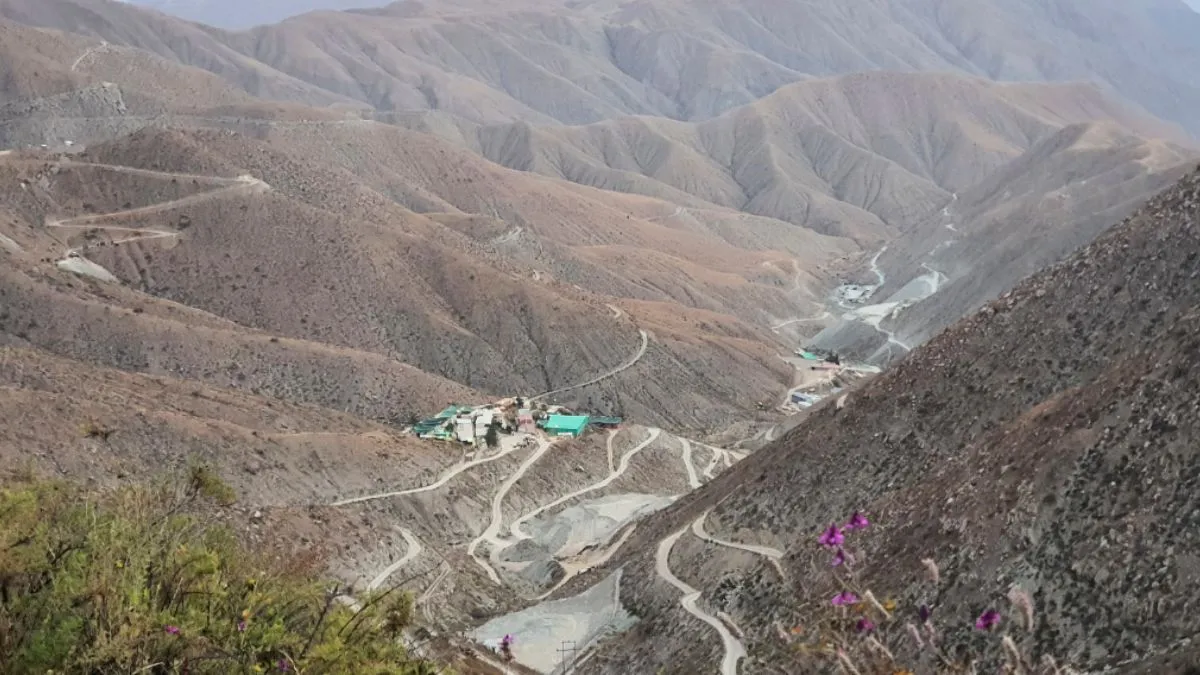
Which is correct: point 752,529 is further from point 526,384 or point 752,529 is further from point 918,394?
point 526,384

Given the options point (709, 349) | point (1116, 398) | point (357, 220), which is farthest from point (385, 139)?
point (1116, 398)

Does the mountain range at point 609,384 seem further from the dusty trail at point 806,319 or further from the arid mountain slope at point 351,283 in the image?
the dusty trail at point 806,319

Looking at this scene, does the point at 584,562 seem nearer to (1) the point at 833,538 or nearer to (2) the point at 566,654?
(2) the point at 566,654

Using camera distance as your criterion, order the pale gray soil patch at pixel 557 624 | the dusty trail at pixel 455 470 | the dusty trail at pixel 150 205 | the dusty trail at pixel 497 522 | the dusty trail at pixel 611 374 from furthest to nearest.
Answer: the dusty trail at pixel 150 205 → the dusty trail at pixel 611 374 → the dusty trail at pixel 455 470 → the dusty trail at pixel 497 522 → the pale gray soil patch at pixel 557 624

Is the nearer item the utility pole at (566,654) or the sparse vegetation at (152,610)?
the sparse vegetation at (152,610)

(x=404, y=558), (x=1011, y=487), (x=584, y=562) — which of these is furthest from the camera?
(x=584, y=562)

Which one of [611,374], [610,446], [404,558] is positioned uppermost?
[404,558]

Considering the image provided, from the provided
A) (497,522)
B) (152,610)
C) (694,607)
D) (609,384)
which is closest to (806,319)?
(609,384)

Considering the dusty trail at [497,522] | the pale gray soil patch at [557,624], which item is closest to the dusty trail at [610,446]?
the dusty trail at [497,522]
